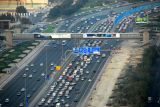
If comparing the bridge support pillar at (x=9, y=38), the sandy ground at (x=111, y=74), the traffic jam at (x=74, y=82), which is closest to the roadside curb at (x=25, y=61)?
the bridge support pillar at (x=9, y=38)

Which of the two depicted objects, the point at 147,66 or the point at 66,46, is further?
the point at 66,46

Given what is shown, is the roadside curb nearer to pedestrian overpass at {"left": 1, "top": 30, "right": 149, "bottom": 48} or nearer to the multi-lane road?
the multi-lane road

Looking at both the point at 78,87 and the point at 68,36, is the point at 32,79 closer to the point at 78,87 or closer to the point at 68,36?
the point at 78,87

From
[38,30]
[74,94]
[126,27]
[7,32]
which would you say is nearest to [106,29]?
[126,27]

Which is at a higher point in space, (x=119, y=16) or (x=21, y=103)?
(x=119, y=16)

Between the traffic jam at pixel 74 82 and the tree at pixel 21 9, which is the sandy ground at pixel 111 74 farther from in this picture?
the tree at pixel 21 9

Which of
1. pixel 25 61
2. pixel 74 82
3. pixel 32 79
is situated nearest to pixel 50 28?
pixel 25 61

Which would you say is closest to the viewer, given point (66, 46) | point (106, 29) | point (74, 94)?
point (74, 94)

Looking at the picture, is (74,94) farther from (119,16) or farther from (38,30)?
(119,16)
